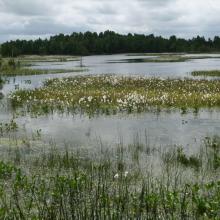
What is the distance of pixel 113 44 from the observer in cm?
18950

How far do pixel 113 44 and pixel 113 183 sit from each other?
180502 millimetres

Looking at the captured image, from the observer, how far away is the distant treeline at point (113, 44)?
169m

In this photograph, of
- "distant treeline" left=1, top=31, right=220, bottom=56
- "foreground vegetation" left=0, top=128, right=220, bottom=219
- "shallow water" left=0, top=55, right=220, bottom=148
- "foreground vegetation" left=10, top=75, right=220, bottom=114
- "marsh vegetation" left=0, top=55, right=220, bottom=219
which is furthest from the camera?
"distant treeline" left=1, top=31, right=220, bottom=56

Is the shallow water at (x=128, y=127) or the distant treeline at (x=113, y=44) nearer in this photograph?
the shallow water at (x=128, y=127)

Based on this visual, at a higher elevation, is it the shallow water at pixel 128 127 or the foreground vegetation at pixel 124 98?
the foreground vegetation at pixel 124 98

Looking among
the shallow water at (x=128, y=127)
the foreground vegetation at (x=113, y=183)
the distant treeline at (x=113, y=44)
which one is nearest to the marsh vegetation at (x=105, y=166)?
the foreground vegetation at (x=113, y=183)

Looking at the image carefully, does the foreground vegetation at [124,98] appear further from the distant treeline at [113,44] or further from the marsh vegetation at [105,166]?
the distant treeline at [113,44]

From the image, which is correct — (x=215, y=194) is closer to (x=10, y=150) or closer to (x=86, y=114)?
(x=10, y=150)

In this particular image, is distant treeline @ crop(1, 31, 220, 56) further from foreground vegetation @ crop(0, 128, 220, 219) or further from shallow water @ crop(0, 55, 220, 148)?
foreground vegetation @ crop(0, 128, 220, 219)

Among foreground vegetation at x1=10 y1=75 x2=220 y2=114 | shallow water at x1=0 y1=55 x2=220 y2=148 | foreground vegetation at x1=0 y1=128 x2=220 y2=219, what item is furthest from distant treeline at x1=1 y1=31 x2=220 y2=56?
foreground vegetation at x1=0 y1=128 x2=220 y2=219

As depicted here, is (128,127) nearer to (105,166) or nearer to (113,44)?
(105,166)

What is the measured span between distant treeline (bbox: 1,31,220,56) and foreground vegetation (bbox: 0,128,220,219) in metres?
152

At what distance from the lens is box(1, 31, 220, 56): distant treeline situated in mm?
168625

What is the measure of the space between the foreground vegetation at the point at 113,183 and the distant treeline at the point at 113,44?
152030 millimetres
